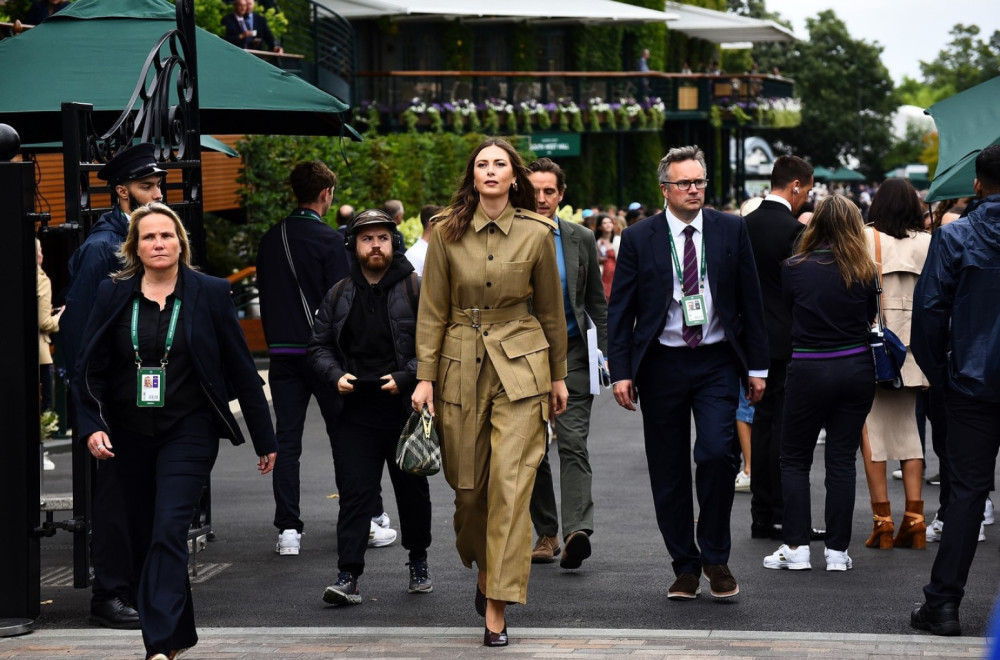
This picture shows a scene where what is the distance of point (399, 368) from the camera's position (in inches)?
281

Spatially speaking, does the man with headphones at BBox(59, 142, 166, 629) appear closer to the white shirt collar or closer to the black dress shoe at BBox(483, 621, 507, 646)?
the black dress shoe at BBox(483, 621, 507, 646)

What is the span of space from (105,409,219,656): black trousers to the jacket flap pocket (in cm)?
122

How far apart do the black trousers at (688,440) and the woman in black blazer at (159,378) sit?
1.94m

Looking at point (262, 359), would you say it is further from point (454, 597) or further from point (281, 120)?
point (454, 597)

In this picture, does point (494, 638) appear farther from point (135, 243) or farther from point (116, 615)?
point (135, 243)

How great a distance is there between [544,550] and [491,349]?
2086 mm

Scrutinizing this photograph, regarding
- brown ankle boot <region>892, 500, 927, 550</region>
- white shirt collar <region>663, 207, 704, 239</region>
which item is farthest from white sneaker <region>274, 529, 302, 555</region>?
brown ankle boot <region>892, 500, 927, 550</region>

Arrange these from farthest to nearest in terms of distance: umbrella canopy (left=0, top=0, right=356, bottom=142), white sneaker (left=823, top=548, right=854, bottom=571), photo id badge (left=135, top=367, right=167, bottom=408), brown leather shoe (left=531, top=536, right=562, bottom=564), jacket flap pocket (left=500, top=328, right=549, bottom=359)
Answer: umbrella canopy (left=0, top=0, right=356, bottom=142) → brown leather shoe (left=531, top=536, right=562, bottom=564) → white sneaker (left=823, top=548, right=854, bottom=571) → jacket flap pocket (left=500, top=328, right=549, bottom=359) → photo id badge (left=135, top=367, right=167, bottom=408)

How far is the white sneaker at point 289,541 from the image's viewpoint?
8.49 metres

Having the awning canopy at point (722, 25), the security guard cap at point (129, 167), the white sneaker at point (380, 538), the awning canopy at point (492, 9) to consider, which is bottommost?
the white sneaker at point (380, 538)

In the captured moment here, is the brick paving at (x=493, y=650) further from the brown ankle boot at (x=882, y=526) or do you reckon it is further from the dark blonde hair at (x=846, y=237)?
the brown ankle boot at (x=882, y=526)

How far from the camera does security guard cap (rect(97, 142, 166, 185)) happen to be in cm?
714

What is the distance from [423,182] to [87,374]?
1902cm

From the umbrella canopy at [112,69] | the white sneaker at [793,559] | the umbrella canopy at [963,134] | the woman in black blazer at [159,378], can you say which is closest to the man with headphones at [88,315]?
the woman in black blazer at [159,378]
